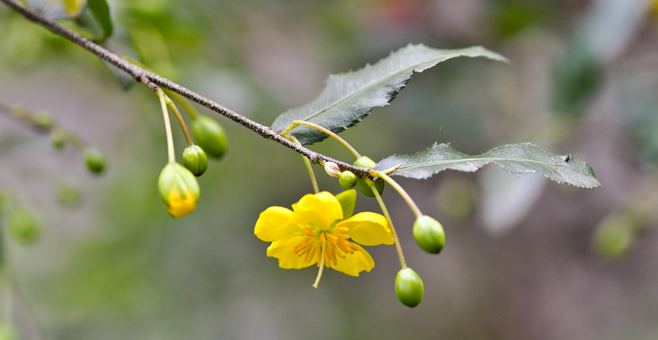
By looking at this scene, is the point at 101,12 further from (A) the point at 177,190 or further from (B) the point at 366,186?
(B) the point at 366,186

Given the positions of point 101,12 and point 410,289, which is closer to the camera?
point 410,289

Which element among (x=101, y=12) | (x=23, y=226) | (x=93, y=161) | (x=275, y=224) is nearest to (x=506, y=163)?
(x=275, y=224)

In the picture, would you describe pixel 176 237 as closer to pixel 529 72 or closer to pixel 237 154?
pixel 237 154

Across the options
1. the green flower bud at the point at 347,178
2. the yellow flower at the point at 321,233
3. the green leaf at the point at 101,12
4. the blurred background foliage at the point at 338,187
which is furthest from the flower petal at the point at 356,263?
the blurred background foliage at the point at 338,187

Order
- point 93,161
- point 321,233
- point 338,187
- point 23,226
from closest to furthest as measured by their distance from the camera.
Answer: point 321,233 → point 93,161 → point 23,226 → point 338,187

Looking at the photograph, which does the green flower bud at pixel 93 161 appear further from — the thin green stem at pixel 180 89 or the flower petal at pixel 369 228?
the flower petal at pixel 369 228

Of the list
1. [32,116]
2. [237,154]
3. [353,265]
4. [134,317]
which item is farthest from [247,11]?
[353,265]

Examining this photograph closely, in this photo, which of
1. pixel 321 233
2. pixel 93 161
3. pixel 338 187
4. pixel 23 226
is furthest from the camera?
pixel 338 187
